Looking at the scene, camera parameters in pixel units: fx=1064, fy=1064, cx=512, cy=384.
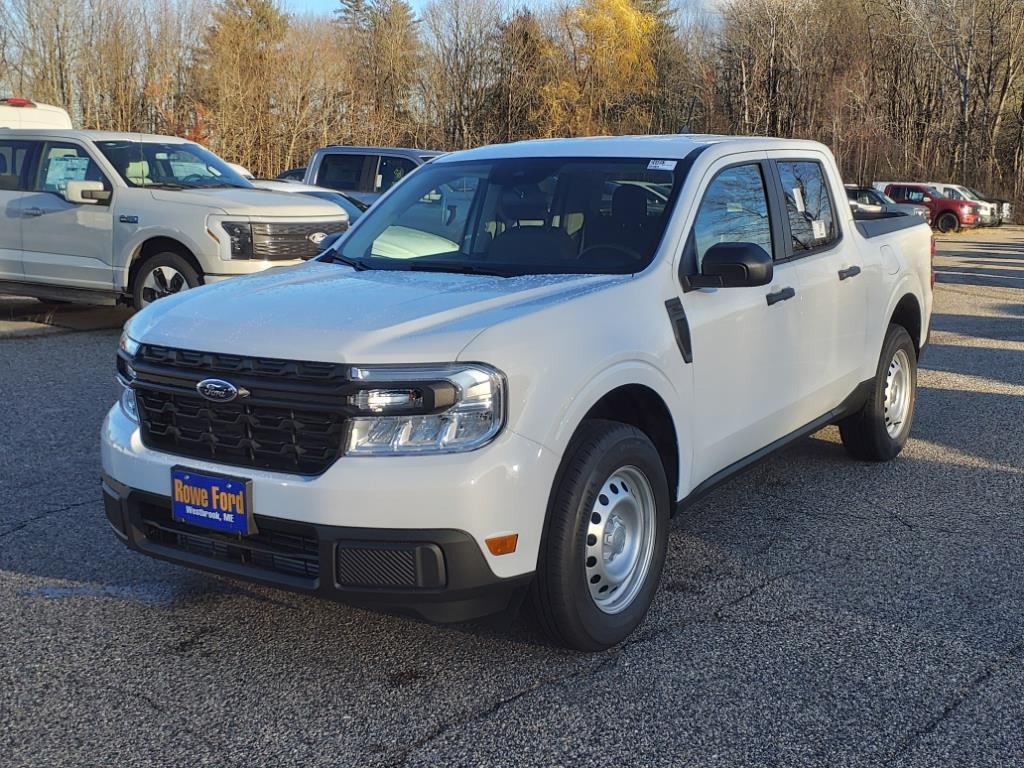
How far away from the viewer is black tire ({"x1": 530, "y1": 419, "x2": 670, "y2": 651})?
11.2 ft

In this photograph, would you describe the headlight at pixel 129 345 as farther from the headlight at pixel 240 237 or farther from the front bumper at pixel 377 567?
the headlight at pixel 240 237

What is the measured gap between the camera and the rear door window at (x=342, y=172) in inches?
613

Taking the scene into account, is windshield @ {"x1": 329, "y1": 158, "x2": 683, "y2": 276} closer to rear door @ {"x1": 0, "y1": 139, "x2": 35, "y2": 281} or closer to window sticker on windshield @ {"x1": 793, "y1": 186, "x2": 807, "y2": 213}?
window sticker on windshield @ {"x1": 793, "y1": 186, "x2": 807, "y2": 213}

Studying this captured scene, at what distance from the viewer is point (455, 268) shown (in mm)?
4375

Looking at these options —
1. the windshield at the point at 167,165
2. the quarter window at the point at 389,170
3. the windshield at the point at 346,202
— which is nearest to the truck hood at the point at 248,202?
the windshield at the point at 167,165

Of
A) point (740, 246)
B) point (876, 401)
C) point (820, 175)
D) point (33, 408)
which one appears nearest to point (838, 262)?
point (820, 175)

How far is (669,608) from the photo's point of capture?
4156mm

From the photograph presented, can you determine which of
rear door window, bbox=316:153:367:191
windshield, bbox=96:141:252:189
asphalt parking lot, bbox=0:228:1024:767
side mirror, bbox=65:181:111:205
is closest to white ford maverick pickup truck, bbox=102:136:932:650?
asphalt parking lot, bbox=0:228:1024:767

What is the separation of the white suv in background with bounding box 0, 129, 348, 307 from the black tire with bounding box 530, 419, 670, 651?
704 cm

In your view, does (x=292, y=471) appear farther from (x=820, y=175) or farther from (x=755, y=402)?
(x=820, y=175)

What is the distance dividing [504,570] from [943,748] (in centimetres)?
139

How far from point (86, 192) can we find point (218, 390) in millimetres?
7963

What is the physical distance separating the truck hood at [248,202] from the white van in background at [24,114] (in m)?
5.21

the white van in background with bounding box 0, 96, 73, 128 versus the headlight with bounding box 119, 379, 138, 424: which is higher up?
the white van in background with bounding box 0, 96, 73, 128
